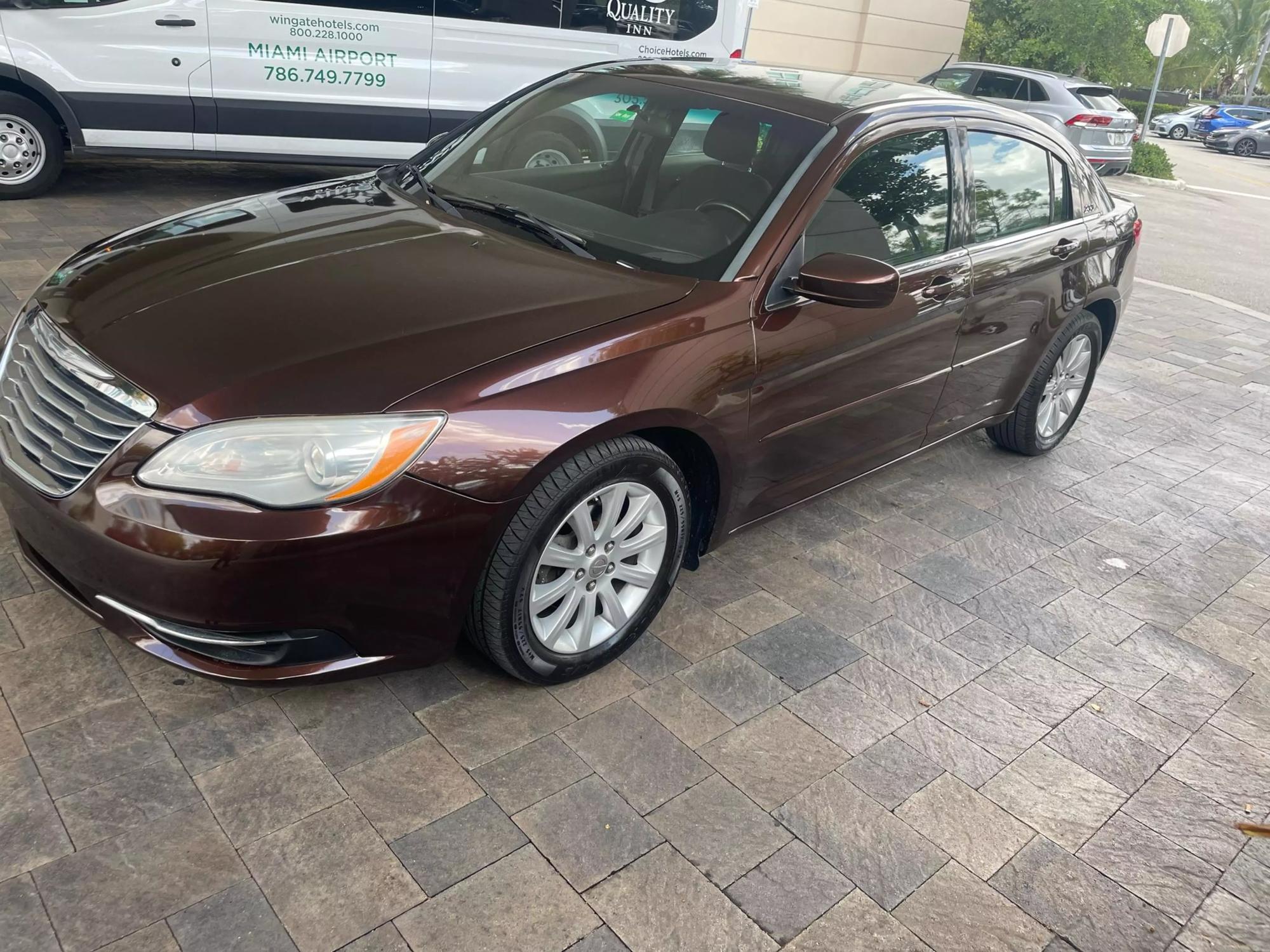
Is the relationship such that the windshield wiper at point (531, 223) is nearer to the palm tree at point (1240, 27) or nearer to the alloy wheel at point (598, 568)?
the alloy wheel at point (598, 568)

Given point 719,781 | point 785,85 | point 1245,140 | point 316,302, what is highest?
point 785,85

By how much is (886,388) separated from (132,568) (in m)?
2.49

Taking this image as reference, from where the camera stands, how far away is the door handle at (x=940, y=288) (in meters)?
3.68

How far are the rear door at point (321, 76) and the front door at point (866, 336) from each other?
5468 mm

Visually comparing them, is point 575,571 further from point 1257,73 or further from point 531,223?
point 1257,73

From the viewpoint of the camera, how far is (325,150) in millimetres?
7941

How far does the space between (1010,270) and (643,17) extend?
5.88 meters

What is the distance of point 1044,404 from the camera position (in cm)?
496

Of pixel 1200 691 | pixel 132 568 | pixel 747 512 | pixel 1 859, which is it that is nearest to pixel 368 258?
pixel 132 568

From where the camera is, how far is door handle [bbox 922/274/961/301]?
145 inches

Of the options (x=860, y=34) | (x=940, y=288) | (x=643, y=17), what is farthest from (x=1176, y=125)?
(x=940, y=288)

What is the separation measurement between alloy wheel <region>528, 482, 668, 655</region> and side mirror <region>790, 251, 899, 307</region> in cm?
79

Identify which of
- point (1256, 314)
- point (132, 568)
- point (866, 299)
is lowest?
point (1256, 314)

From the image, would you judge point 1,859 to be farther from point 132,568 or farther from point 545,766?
point 545,766
